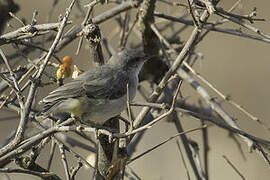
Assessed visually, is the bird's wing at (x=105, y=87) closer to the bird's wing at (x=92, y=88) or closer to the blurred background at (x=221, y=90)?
the bird's wing at (x=92, y=88)

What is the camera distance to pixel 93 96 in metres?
4.43

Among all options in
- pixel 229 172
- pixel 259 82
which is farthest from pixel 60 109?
pixel 259 82

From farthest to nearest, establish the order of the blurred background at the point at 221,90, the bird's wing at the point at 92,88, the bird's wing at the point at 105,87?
Answer: 1. the blurred background at the point at 221,90
2. the bird's wing at the point at 105,87
3. the bird's wing at the point at 92,88

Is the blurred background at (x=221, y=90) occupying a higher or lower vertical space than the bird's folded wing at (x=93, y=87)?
higher

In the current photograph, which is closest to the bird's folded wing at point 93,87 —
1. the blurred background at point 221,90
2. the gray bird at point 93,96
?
the gray bird at point 93,96

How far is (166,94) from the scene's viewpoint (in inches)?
195

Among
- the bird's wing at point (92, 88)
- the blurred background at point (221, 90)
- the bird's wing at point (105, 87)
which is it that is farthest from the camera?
the blurred background at point (221, 90)

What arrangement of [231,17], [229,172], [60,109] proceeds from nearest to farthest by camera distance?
[231,17] → [60,109] → [229,172]

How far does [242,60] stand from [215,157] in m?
3.14

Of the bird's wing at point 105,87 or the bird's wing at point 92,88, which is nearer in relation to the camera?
the bird's wing at point 92,88

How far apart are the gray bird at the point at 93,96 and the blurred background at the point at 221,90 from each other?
398cm

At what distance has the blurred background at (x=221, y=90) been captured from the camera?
917 centimetres

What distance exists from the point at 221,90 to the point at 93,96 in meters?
7.10

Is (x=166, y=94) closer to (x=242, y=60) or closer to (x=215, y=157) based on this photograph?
(x=215, y=157)
